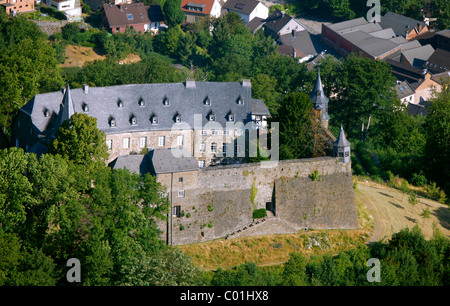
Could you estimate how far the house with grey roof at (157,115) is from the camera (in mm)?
74562

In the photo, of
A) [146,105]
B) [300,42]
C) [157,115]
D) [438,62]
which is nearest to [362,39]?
[300,42]

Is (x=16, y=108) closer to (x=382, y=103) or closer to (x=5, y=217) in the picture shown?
(x=5, y=217)

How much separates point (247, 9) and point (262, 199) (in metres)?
90.9

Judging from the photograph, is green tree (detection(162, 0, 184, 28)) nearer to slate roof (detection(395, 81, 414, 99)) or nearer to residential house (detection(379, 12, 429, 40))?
residential house (detection(379, 12, 429, 40))

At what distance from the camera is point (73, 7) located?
444 ft

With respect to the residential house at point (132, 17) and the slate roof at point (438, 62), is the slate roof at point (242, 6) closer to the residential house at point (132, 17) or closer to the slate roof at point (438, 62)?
the residential house at point (132, 17)

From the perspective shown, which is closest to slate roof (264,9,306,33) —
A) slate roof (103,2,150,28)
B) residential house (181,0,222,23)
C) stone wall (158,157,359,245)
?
residential house (181,0,222,23)

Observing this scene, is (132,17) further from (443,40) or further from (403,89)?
(443,40)

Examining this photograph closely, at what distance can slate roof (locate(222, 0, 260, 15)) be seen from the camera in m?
155

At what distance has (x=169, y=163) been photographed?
6769 centimetres

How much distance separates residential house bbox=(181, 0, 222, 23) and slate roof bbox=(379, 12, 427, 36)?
1381 inches

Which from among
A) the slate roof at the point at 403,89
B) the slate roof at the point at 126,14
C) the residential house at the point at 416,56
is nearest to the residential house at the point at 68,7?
the slate roof at the point at 126,14

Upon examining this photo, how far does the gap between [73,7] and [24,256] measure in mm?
84130

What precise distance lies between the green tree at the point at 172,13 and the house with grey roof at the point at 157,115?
2587 inches
